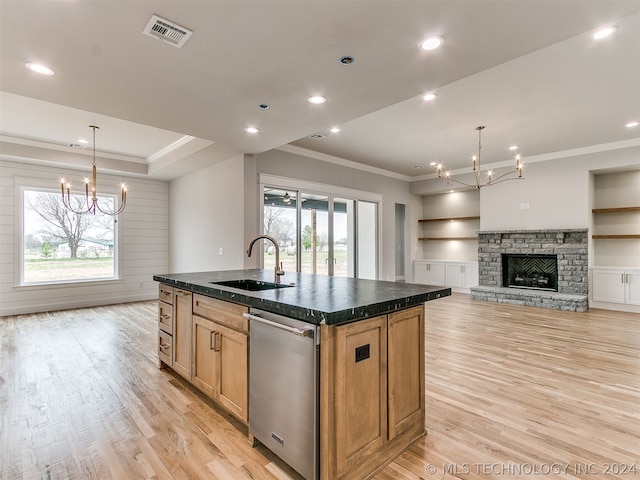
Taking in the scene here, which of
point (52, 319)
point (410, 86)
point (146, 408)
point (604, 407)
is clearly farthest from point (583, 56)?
point (52, 319)

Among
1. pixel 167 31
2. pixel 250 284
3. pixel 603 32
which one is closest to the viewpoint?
pixel 167 31

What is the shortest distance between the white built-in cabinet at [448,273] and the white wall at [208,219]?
5.36m

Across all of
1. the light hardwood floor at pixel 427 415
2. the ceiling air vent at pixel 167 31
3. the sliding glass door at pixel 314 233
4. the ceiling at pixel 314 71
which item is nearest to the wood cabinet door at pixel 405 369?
the light hardwood floor at pixel 427 415

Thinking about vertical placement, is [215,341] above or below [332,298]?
below

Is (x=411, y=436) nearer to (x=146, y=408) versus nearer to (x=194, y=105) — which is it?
(x=146, y=408)

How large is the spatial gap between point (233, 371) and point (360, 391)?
3.16ft

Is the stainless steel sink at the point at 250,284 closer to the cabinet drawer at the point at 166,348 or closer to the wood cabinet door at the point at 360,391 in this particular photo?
the cabinet drawer at the point at 166,348

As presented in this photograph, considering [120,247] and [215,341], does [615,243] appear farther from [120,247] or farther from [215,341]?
[120,247]

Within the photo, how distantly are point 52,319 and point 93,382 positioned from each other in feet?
11.4

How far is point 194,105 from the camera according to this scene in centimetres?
334

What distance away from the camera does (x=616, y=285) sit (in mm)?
6023

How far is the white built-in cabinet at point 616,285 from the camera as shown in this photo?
230 inches

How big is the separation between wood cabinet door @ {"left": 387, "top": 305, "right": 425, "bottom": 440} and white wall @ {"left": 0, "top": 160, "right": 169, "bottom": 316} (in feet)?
22.6

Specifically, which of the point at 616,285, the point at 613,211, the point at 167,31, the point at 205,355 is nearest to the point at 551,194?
the point at 613,211
